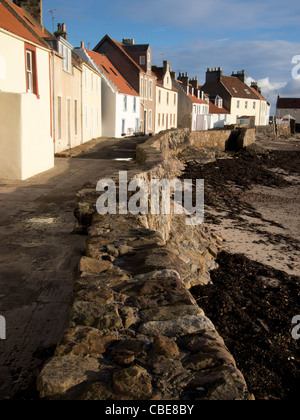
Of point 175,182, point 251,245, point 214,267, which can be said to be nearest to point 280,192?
point 175,182

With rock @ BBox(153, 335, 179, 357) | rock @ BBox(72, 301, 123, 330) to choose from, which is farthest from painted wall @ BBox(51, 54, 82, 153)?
rock @ BBox(153, 335, 179, 357)

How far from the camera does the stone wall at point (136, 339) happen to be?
6.57 ft

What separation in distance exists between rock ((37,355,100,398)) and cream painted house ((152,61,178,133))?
41698mm

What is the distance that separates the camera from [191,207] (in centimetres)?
1622

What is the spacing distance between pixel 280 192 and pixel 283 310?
1469 cm

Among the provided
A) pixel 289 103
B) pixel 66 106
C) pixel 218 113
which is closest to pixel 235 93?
pixel 218 113

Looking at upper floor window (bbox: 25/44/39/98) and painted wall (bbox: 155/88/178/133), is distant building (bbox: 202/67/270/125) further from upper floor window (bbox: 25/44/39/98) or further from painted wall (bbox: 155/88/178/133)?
upper floor window (bbox: 25/44/39/98)

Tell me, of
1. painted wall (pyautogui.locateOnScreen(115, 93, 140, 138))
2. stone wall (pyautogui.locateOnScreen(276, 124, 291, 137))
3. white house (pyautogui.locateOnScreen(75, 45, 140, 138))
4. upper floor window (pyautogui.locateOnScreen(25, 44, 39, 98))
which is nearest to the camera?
upper floor window (pyautogui.locateOnScreen(25, 44, 39, 98))

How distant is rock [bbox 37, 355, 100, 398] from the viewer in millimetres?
2006

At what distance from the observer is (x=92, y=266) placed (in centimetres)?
348

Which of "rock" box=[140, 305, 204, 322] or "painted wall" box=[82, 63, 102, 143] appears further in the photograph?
"painted wall" box=[82, 63, 102, 143]

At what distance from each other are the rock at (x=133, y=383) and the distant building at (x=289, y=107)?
89631mm

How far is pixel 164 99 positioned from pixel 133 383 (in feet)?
148

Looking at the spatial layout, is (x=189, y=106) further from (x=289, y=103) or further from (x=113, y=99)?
(x=289, y=103)
